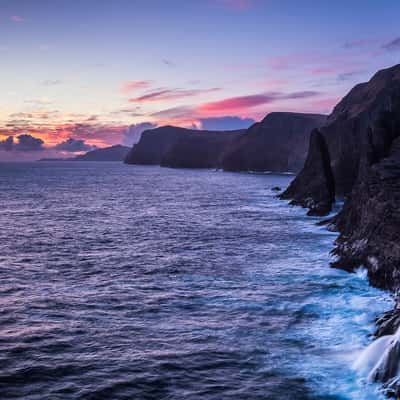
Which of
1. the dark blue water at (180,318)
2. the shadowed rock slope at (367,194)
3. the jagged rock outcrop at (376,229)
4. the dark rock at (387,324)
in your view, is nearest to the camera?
the dark blue water at (180,318)

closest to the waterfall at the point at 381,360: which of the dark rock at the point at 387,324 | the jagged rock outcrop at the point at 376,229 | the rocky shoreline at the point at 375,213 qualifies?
the rocky shoreline at the point at 375,213

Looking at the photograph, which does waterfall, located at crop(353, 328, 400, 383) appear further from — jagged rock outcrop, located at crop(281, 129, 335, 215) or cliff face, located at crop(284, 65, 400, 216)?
jagged rock outcrop, located at crop(281, 129, 335, 215)

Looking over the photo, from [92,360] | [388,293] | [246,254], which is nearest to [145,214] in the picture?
[246,254]

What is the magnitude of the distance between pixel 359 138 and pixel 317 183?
1214cm

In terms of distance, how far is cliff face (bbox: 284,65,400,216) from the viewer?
134 feet

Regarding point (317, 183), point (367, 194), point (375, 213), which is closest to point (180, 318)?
point (375, 213)

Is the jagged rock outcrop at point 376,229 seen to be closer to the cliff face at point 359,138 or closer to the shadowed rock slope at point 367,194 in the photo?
the shadowed rock slope at point 367,194

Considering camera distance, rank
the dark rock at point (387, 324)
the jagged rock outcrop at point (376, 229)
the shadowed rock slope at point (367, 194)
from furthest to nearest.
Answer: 1. the shadowed rock slope at point (367, 194)
2. the jagged rock outcrop at point (376, 229)
3. the dark rock at point (387, 324)

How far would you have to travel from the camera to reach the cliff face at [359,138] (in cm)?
4084

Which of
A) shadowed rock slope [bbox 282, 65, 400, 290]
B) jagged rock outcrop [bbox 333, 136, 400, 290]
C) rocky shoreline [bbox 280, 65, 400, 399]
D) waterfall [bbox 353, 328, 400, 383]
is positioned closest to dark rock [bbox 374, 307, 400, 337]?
rocky shoreline [bbox 280, 65, 400, 399]

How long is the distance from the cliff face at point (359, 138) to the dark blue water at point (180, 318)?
9.89 meters

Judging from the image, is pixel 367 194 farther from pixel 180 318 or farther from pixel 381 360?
pixel 381 360

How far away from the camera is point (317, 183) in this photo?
59281 millimetres

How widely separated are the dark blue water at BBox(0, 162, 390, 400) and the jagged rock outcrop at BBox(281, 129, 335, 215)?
53.4 ft
